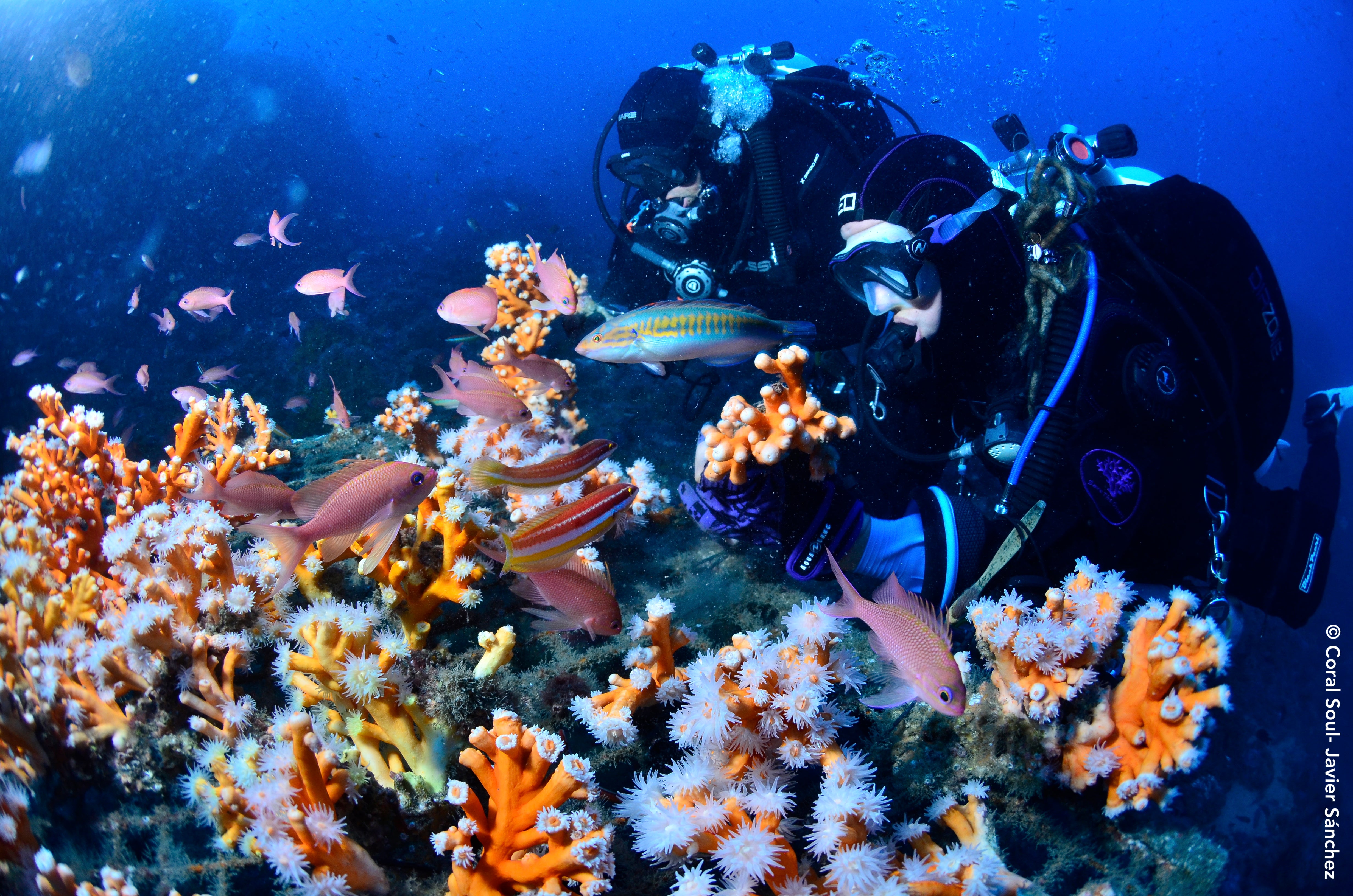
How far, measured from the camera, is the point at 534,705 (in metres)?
2.36

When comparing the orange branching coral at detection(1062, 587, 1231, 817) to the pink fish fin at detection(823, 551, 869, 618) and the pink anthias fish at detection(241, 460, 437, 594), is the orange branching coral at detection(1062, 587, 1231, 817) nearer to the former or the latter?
the pink fish fin at detection(823, 551, 869, 618)

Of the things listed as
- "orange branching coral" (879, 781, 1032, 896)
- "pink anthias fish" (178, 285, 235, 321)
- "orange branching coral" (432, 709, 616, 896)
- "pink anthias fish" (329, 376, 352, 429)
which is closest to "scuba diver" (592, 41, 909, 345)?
"pink anthias fish" (329, 376, 352, 429)

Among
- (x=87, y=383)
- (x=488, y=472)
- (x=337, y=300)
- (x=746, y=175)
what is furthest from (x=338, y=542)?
(x=87, y=383)

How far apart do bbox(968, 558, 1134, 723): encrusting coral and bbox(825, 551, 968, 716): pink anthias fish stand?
1.86ft

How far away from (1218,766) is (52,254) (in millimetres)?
25355

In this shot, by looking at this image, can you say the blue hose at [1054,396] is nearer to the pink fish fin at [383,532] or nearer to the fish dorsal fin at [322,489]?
the pink fish fin at [383,532]

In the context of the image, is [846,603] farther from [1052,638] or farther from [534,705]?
[534,705]

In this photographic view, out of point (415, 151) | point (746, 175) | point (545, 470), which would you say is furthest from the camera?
point (415, 151)

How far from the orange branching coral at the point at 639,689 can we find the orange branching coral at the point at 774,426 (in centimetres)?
67

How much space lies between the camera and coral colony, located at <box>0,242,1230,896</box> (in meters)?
1.73

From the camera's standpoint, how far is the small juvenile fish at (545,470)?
1970 millimetres

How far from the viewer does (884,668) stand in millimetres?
1891

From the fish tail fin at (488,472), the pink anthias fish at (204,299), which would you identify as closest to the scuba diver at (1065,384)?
the fish tail fin at (488,472)

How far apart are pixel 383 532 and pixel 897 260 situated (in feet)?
9.22
